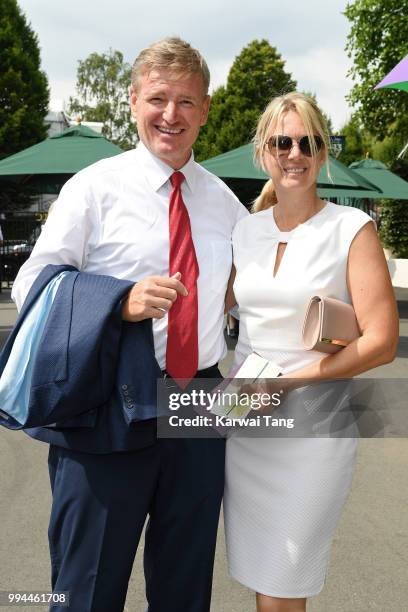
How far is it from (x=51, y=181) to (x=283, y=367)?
10.9m

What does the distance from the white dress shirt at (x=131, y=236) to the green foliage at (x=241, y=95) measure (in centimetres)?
4119

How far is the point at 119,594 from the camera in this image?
2.16 metres

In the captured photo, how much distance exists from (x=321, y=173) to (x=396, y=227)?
1378cm

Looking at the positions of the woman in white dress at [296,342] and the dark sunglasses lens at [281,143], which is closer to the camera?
the woman in white dress at [296,342]

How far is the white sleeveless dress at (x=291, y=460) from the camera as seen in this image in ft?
7.01

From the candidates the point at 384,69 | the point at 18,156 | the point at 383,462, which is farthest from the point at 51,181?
the point at 384,69

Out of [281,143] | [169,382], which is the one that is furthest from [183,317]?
[281,143]

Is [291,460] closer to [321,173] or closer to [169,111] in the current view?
[169,111]

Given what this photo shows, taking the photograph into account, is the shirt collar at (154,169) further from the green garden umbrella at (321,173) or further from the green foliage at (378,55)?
the green foliage at (378,55)

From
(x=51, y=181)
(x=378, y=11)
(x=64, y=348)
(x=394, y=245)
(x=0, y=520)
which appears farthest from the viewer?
(x=394, y=245)

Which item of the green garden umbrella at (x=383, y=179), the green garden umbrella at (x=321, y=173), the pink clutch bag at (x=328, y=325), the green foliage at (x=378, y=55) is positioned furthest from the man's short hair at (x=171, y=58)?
the green foliage at (x=378, y=55)

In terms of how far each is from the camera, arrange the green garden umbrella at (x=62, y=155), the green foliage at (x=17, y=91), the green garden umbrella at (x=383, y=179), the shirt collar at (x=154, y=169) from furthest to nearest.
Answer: the green foliage at (x=17, y=91) → the green garden umbrella at (x=383, y=179) → the green garden umbrella at (x=62, y=155) → the shirt collar at (x=154, y=169)

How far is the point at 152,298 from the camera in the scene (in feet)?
6.34

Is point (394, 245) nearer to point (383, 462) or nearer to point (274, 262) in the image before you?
point (383, 462)
